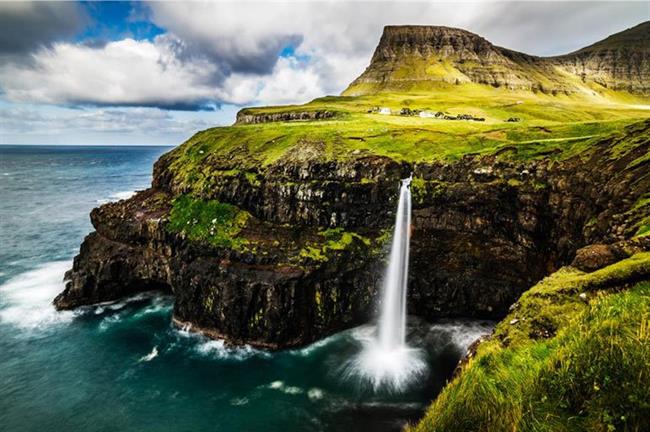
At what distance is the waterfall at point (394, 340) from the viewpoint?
103 ft

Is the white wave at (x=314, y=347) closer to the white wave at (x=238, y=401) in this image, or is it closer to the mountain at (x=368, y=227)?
the mountain at (x=368, y=227)

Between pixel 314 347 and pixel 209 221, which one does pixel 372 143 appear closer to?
pixel 209 221

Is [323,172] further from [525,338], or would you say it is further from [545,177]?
[525,338]

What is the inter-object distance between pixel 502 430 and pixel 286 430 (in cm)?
2344

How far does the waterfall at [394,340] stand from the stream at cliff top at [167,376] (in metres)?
0.89

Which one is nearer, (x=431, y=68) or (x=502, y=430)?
(x=502, y=430)

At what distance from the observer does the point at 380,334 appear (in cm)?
3762

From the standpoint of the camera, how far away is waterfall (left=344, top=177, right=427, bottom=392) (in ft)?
103

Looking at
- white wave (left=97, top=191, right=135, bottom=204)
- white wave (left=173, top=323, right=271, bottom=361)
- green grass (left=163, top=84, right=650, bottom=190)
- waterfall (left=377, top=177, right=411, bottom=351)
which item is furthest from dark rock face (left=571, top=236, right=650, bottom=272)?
white wave (left=97, top=191, right=135, bottom=204)

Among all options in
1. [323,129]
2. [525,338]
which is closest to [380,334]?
[525,338]

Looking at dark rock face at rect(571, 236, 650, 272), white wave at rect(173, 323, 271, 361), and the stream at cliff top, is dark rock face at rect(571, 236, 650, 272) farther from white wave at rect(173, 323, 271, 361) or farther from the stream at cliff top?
white wave at rect(173, 323, 271, 361)

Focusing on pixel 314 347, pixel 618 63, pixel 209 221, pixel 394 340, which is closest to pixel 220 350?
A: pixel 314 347

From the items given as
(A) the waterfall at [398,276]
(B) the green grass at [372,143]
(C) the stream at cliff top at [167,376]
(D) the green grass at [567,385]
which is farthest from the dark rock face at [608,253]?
(A) the waterfall at [398,276]

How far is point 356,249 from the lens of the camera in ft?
133
